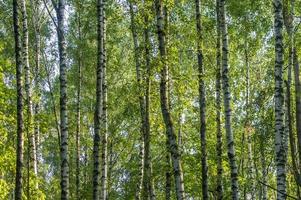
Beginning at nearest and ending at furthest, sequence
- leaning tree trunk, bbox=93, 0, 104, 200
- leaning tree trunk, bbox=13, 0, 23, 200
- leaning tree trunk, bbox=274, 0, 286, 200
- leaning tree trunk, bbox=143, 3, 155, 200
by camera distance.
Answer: leaning tree trunk, bbox=274, 0, 286, 200 → leaning tree trunk, bbox=13, 0, 23, 200 → leaning tree trunk, bbox=143, 3, 155, 200 → leaning tree trunk, bbox=93, 0, 104, 200

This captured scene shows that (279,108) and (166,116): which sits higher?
(166,116)

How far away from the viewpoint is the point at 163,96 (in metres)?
11.5

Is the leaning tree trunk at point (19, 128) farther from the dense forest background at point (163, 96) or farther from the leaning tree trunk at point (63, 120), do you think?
the leaning tree trunk at point (63, 120)

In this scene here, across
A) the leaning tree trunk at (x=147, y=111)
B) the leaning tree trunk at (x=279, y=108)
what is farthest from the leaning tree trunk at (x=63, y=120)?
the leaning tree trunk at (x=279, y=108)

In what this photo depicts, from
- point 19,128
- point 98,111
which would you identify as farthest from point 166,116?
point 19,128

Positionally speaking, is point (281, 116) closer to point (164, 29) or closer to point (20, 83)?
point (164, 29)

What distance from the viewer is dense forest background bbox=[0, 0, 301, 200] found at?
11828 millimetres

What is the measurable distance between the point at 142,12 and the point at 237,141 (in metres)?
13.9

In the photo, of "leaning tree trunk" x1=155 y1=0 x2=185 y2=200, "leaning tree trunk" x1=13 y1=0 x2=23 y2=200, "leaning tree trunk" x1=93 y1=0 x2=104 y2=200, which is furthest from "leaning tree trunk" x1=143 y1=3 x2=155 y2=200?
"leaning tree trunk" x1=13 y1=0 x2=23 y2=200

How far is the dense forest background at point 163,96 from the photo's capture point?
1183cm

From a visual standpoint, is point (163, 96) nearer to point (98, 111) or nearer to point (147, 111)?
point (98, 111)

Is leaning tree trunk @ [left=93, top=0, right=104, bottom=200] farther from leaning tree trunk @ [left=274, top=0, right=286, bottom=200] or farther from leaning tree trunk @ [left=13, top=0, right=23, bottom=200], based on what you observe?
leaning tree trunk @ [left=274, top=0, right=286, bottom=200]

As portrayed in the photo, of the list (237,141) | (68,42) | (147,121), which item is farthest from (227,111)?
(68,42)

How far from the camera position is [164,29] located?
489 inches
